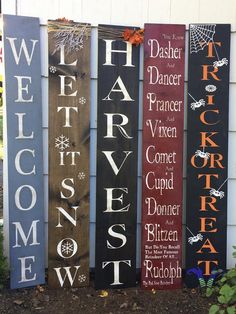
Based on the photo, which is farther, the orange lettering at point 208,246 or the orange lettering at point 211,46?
the orange lettering at point 208,246

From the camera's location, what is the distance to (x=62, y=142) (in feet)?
10.0

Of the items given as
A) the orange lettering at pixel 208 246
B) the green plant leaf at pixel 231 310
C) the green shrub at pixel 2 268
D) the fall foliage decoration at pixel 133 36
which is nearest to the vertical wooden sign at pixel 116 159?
the fall foliage decoration at pixel 133 36

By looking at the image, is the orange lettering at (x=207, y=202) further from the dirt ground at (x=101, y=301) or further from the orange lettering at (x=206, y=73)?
the orange lettering at (x=206, y=73)

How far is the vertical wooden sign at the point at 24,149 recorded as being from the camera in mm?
2939

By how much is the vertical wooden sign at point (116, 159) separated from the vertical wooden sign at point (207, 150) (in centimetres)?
43

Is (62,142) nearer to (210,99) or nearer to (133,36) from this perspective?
(133,36)

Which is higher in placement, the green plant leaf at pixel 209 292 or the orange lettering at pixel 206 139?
the orange lettering at pixel 206 139

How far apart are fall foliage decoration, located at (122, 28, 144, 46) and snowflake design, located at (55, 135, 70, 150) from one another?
2.84 ft

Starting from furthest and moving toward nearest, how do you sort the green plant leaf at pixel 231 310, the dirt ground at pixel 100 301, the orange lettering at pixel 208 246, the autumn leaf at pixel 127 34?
1. the orange lettering at pixel 208 246
2. the autumn leaf at pixel 127 34
3. the dirt ground at pixel 100 301
4. the green plant leaf at pixel 231 310

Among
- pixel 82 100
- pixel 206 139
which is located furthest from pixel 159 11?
pixel 206 139

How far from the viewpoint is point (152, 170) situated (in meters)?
3.13

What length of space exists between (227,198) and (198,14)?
145 centimetres

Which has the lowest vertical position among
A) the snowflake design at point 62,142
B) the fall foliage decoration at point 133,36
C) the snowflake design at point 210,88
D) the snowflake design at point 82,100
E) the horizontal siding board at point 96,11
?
the snowflake design at point 62,142

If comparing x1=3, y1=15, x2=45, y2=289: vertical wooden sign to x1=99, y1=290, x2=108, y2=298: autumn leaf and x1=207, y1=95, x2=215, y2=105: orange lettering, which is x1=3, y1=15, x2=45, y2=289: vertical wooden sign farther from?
x1=207, y1=95, x2=215, y2=105: orange lettering
